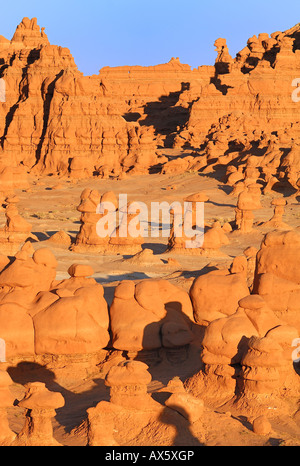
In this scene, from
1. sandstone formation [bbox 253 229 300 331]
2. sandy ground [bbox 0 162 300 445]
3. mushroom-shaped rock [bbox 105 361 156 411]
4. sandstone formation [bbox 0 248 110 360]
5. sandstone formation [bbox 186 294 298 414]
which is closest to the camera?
sandy ground [bbox 0 162 300 445]

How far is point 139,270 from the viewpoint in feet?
62.4

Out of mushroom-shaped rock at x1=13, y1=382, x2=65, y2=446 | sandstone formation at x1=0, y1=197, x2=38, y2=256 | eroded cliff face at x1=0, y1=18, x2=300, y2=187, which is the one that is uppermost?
eroded cliff face at x1=0, y1=18, x2=300, y2=187

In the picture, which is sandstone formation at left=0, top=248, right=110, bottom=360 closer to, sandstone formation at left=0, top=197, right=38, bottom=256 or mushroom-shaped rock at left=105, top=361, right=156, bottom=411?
mushroom-shaped rock at left=105, top=361, right=156, bottom=411

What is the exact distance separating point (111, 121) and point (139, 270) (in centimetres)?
2591

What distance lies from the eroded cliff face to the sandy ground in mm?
2259

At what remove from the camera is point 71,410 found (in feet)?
31.9

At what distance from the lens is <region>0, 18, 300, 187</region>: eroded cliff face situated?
138 feet

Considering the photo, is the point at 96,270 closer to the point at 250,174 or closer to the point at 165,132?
the point at 250,174

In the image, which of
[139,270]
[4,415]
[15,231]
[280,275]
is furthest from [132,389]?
[15,231]

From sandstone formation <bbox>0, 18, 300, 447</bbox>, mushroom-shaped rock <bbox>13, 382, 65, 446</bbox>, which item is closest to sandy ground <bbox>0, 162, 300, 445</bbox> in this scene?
sandstone formation <bbox>0, 18, 300, 447</bbox>

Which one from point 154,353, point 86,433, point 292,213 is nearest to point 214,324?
point 154,353

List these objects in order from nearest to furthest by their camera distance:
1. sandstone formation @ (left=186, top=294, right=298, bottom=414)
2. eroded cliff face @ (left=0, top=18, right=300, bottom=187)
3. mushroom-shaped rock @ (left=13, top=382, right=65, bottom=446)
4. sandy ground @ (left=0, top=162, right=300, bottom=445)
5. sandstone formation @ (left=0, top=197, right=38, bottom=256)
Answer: mushroom-shaped rock @ (left=13, top=382, right=65, bottom=446) → sandy ground @ (left=0, top=162, right=300, bottom=445) → sandstone formation @ (left=186, top=294, right=298, bottom=414) → sandstone formation @ (left=0, top=197, right=38, bottom=256) → eroded cliff face @ (left=0, top=18, right=300, bottom=187)

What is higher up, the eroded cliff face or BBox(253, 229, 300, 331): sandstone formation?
the eroded cliff face

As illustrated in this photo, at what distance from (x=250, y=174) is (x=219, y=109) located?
658 inches
